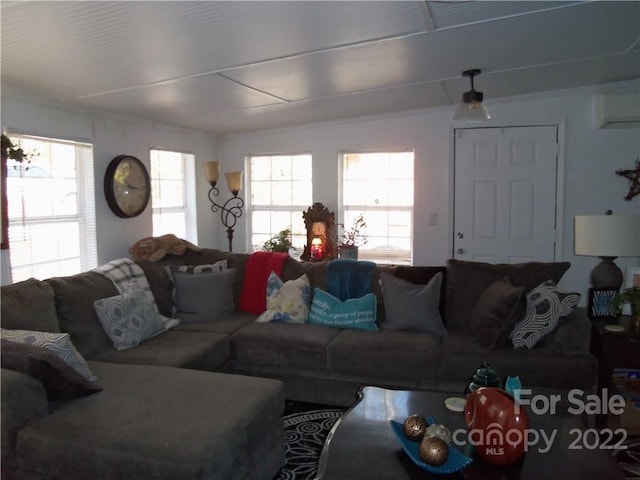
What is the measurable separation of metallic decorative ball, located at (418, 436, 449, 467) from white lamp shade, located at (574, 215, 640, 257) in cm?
201

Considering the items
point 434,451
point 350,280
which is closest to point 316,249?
point 350,280

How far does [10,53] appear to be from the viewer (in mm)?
2555

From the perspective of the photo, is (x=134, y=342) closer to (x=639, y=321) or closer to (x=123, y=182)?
(x=123, y=182)

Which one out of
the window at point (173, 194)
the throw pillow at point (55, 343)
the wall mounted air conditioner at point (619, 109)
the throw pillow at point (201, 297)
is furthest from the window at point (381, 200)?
the throw pillow at point (55, 343)

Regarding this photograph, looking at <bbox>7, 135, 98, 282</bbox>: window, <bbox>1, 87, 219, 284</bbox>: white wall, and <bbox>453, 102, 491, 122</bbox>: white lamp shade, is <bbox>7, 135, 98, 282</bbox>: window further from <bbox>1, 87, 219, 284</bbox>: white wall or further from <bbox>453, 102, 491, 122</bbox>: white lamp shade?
<bbox>453, 102, 491, 122</bbox>: white lamp shade

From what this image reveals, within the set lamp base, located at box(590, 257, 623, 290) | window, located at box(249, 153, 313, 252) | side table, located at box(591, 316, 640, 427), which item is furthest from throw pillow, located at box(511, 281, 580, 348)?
window, located at box(249, 153, 313, 252)

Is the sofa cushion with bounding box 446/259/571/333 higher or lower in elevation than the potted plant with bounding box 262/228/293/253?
lower

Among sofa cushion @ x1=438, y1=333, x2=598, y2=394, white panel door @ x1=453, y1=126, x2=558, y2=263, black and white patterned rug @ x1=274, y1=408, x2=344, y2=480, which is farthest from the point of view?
white panel door @ x1=453, y1=126, x2=558, y2=263

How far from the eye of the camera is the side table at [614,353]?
289cm

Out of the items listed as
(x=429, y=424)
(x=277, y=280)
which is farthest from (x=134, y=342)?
(x=429, y=424)

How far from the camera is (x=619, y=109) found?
4426mm

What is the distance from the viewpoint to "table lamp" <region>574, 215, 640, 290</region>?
10.1ft

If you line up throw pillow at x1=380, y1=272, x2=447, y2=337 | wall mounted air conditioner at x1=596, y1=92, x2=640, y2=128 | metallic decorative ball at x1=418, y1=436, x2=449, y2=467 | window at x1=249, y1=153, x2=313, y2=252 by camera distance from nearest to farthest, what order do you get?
1. metallic decorative ball at x1=418, y1=436, x2=449, y2=467
2. throw pillow at x1=380, y1=272, x2=447, y2=337
3. wall mounted air conditioner at x1=596, y1=92, x2=640, y2=128
4. window at x1=249, y1=153, x2=313, y2=252

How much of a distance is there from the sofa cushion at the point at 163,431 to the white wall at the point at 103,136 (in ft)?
5.29
